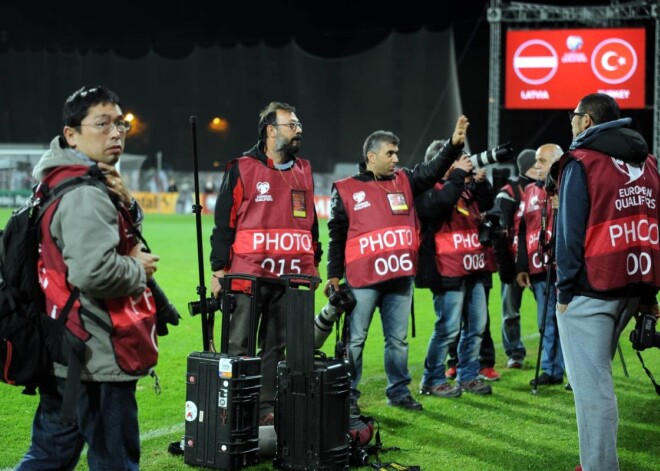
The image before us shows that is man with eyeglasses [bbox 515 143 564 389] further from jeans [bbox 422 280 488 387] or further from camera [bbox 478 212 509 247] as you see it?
jeans [bbox 422 280 488 387]

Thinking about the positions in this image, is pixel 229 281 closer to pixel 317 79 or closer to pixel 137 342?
pixel 137 342

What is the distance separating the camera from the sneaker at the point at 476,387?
7109 millimetres

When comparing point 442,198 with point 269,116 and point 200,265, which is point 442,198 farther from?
point 200,265

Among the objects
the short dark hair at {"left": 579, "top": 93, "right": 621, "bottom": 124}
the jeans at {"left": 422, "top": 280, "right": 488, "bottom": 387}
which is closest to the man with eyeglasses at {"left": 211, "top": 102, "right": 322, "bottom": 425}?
the jeans at {"left": 422, "top": 280, "right": 488, "bottom": 387}

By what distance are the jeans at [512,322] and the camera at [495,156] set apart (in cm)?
217

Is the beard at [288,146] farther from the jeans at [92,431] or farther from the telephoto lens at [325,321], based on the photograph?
the jeans at [92,431]

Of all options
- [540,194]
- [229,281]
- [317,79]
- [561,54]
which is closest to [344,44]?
[317,79]

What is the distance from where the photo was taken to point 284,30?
156 feet

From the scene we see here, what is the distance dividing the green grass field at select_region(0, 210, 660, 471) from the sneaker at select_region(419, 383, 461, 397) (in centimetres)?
7

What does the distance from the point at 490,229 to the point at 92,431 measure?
14.6 feet

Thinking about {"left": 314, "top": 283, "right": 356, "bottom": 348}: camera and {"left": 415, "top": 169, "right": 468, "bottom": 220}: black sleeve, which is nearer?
{"left": 314, "top": 283, "right": 356, "bottom": 348}: camera

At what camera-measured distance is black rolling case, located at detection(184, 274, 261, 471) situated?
187 inches

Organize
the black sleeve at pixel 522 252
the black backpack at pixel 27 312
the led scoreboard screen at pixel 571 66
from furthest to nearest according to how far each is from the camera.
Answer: the led scoreboard screen at pixel 571 66 → the black sleeve at pixel 522 252 → the black backpack at pixel 27 312

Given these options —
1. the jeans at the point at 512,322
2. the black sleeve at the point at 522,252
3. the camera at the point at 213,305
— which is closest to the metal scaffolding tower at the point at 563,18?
the jeans at the point at 512,322
